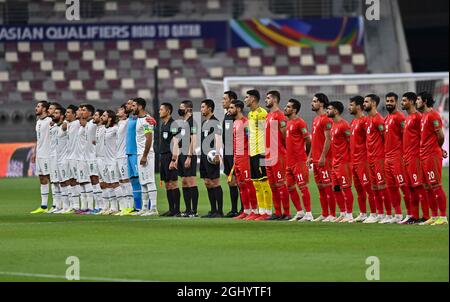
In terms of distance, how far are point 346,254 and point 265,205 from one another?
550cm

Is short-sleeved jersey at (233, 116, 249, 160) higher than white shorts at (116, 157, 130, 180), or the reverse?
short-sleeved jersey at (233, 116, 249, 160)

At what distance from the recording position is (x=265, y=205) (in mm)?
17812

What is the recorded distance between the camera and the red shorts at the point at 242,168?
17.8 m

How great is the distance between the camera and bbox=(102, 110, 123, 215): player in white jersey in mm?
19984

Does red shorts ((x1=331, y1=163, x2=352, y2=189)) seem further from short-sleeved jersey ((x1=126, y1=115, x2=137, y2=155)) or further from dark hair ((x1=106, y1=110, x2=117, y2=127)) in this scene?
dark hair ((x1=106, y1=110, x2=117, y2=127))

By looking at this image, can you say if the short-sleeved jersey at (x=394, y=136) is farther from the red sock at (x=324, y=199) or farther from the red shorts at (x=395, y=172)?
the red sock at (x=324, y=199)

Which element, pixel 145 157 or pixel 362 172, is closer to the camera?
pixel 362 172

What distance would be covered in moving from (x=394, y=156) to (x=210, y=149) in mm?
3180

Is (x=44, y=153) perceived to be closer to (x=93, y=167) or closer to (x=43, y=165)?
(x=43, y=165)

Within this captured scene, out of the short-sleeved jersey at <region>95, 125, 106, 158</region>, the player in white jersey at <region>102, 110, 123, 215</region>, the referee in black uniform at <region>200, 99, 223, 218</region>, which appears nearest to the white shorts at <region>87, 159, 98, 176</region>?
the short-sleeved jersey at <region>95, 125, 106, 158</region>

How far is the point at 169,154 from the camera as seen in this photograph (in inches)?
739

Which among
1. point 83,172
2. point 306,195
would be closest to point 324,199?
point 306,195

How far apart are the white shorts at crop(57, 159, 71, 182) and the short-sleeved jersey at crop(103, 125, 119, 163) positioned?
98 centimetres

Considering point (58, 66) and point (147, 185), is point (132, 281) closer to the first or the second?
point (147, 185)
